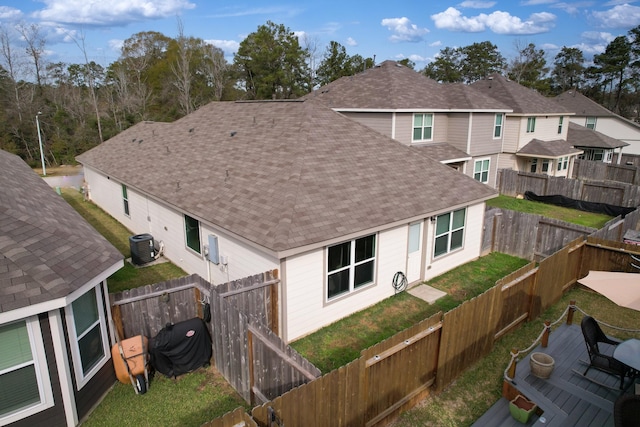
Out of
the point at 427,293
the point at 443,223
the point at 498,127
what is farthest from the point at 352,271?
the point at 498,127

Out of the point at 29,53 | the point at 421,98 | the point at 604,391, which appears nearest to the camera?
the point at 604,391

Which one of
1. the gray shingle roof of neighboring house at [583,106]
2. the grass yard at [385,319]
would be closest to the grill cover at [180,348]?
the grass yard at [385,319]

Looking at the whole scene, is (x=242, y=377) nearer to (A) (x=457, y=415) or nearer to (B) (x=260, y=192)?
(A) (x=457, y=415)

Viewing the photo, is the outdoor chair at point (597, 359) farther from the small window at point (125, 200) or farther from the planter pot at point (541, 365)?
the small window at point (125, 200)

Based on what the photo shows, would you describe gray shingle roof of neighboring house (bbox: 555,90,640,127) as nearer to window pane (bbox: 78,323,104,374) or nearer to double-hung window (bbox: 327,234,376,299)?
double-hung window (bbox: 327,234,376,299)

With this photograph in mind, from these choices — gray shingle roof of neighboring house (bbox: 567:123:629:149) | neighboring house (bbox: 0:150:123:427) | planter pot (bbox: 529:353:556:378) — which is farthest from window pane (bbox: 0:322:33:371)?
gray shingle roof of neighboring house (bbox: 567:123:629:149)

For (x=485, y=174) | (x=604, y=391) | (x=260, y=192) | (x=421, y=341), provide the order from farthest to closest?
(x=485, y=174)
(x=260, y=192)
(x=604, y=391)
(x=421, y=341)

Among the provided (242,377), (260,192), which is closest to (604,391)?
(242,377)
